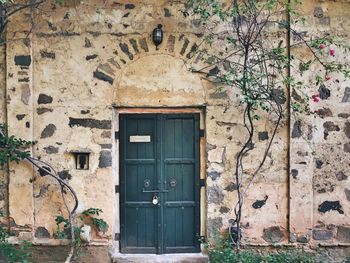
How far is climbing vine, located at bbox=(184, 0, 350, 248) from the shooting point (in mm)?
4598

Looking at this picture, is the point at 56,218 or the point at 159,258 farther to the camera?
the point at 159,258

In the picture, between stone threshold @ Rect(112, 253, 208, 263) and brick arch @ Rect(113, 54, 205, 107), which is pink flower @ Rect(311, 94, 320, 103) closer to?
brick arch @ Rect(113, 54, 205, 107)

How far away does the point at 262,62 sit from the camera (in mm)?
4656

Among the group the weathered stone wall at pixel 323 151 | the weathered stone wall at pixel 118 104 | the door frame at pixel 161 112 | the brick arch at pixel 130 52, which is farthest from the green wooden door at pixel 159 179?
the weathered stone wall at pixel 323 151

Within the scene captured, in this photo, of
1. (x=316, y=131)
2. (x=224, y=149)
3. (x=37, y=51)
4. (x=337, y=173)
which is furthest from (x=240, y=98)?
(x=37, y=51)

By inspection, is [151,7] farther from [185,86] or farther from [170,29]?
[185,86]

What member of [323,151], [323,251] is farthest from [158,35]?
[323,251]

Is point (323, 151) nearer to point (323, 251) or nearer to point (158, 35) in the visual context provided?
point (323, 251)

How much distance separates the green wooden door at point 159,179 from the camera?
475 cm

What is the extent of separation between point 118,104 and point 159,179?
35.9 inches

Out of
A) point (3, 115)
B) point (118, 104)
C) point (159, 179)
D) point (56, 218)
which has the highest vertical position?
point (118, 104)

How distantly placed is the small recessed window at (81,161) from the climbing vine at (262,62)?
152cm

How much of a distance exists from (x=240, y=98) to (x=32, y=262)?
2.77 metres

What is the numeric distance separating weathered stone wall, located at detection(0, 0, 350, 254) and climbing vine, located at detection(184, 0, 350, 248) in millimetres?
89
